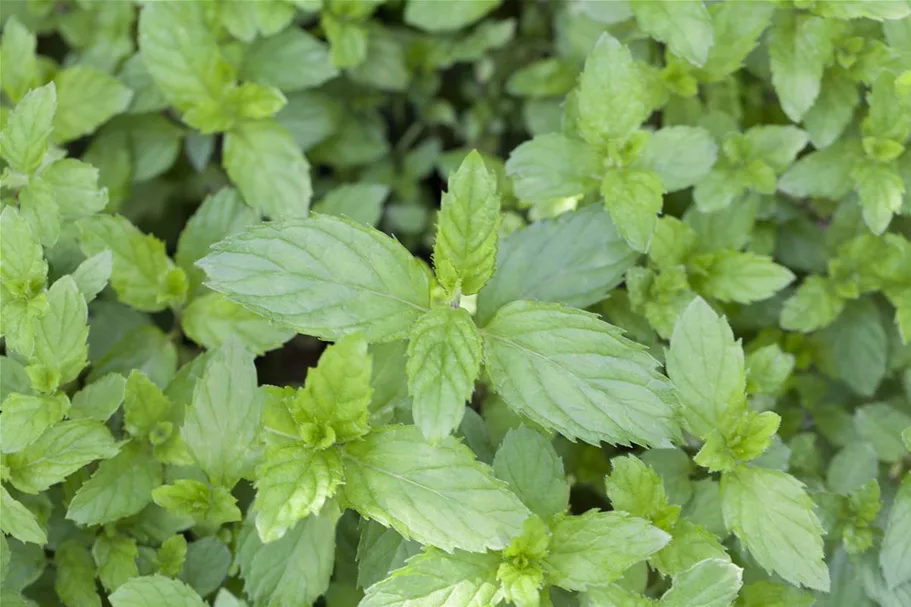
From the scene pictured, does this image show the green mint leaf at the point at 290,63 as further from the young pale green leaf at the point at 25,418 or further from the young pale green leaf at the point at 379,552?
the young pale green leaf at the point at 379,552

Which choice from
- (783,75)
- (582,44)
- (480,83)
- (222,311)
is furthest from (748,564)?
(480,83)

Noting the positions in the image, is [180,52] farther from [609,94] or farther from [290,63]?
[609,94]

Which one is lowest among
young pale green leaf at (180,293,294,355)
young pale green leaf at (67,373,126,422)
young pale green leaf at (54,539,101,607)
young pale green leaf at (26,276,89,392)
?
young pale green leaf at (54,539,101,607)

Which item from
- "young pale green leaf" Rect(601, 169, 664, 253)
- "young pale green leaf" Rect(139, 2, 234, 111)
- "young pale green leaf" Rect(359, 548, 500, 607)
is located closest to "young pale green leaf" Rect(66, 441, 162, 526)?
"young pale green leaf" Rect(359, 548, 500, 607)

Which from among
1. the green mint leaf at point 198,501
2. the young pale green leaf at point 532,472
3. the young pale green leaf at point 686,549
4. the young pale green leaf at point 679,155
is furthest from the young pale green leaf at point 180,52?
the young pale green leaf at point 686,549

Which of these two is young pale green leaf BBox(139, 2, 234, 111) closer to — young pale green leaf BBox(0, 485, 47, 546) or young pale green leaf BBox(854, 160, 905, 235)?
young pale green leaf BBox(0, 485, 47, 546)

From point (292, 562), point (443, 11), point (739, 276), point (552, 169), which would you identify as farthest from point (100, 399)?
point (739, 276)
